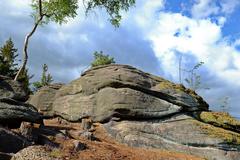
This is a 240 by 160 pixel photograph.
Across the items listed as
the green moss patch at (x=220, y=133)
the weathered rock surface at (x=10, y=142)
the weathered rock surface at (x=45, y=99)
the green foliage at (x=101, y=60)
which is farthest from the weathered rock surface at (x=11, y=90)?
the green foliage at (x=101, y=60)

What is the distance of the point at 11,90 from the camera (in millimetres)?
20969

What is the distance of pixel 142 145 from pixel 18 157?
35.2ft

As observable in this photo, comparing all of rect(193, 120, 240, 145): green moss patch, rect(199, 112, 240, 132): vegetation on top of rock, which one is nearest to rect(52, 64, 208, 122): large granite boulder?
rect(199, 112, 240, 132): vegetation on top of rock

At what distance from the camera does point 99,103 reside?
84.3ft

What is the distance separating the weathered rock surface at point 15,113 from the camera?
754 inches

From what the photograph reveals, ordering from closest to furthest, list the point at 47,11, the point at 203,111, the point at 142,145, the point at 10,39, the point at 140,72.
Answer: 1. the point at 142,145
2. the point at 203,111
3. the point at 140,72
4. the point at 47,11
5. the point at 10,39

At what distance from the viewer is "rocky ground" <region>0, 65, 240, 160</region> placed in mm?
19172

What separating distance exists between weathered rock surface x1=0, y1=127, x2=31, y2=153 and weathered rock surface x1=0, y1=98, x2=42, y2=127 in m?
2.35

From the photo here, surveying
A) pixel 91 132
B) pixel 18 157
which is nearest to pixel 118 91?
pixel 91 132

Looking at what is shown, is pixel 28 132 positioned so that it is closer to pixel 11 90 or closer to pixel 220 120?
pixel 11 90

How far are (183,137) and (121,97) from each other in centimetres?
424

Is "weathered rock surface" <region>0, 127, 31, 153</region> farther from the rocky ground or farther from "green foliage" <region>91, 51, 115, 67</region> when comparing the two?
"green foliage" <region>91, 51, 115, 67</region>

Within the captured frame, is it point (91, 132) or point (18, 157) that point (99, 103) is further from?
point (18, 157)

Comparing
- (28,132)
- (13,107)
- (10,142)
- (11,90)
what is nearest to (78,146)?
(28,132)
